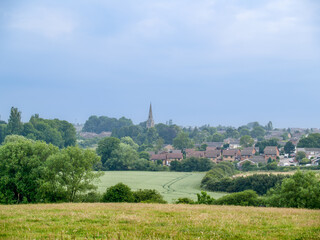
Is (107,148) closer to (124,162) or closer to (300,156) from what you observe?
(124,162)

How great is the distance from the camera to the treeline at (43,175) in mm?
33531

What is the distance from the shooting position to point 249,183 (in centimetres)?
6306

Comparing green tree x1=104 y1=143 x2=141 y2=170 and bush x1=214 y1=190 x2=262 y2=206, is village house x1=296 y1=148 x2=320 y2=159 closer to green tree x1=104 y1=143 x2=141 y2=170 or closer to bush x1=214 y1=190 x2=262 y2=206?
green tree x1=104 y1=143 x2=141 y2=170

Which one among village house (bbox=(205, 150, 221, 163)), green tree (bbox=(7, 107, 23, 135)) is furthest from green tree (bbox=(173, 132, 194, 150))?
green tree (bbox=(7, 107, 23, 135))

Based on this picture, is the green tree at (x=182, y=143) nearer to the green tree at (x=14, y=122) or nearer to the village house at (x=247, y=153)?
the village house at (x=247, y=153)

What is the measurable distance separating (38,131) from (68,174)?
99143 mm

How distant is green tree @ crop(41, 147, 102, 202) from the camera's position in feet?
110

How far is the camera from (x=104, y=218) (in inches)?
620

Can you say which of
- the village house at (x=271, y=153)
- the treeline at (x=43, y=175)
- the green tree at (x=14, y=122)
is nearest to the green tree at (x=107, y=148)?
the green tree at (x=14, y=122)

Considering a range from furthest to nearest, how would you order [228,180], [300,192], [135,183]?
[135,183] → [228,180] → [300,192]

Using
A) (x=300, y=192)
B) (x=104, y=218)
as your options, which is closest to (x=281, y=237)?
(x=104, y=218)

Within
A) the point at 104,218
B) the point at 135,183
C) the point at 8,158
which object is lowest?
the point at 135,183

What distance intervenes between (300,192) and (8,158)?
96.4 feet

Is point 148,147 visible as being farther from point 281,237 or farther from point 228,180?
point 281,237
